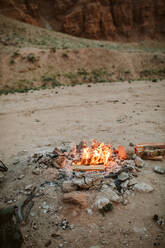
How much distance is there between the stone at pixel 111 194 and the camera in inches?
134

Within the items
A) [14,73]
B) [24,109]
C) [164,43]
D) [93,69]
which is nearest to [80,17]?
[164,43]

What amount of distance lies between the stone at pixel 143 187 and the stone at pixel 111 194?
1.56ft

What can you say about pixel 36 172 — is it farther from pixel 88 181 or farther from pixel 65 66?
pixel 65 66

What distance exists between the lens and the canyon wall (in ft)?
150

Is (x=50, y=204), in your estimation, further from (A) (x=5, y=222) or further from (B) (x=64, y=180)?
(A) (x=5, y=222)

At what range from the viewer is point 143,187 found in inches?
143

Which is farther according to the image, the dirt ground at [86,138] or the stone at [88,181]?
the stone at [88,181]

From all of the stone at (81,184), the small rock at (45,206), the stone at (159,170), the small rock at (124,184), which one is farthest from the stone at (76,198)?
the stone at (159,170)

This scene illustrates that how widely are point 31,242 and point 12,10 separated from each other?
48.2 meters

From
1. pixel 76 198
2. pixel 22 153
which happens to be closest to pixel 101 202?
pixel 76 198

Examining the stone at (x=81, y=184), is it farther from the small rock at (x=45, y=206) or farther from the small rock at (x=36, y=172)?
the small rock at (x=36, y=172)

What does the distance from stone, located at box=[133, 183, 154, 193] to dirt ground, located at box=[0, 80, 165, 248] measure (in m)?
0.08

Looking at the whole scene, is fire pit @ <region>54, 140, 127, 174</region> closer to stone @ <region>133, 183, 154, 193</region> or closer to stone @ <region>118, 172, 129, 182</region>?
stone @ <region>118, 172, 129, 182</region>

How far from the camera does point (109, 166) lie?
423cm
